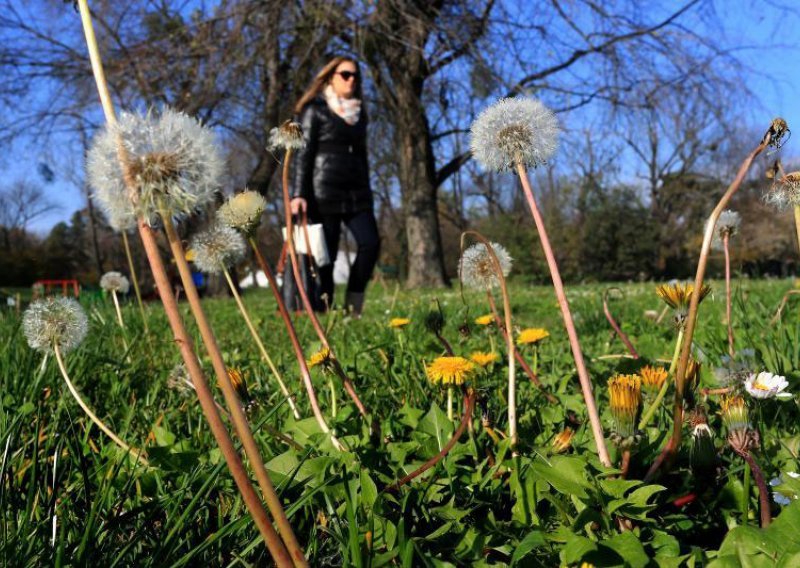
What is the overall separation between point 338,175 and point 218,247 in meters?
3.03

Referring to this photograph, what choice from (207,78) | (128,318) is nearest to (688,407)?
(128,318)

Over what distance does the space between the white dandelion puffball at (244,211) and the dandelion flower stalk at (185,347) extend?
43 centimetres

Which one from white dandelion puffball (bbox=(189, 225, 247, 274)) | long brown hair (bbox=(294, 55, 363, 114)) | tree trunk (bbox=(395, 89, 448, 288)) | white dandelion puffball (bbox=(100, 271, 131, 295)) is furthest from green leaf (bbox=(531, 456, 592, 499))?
tree trunk (bbox=(395, 89, 448, 288))

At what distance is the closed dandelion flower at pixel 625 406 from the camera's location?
2.50ft

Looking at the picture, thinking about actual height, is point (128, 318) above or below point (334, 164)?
below

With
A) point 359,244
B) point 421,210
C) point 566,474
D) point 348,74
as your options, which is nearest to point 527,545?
point 566,474

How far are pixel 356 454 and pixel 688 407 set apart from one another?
1.59ft

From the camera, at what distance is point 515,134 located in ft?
2.74

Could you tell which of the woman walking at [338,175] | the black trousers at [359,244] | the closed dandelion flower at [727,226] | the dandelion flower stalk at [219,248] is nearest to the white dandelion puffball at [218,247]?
the dandelion flower stalk at [219,248]

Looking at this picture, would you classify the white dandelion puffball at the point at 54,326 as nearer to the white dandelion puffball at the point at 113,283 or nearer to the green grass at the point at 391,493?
the green grass at the point at 391,493

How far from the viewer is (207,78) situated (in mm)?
8164

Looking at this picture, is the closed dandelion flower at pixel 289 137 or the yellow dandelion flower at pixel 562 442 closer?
the yellow dandelion flower at pixel 562 442

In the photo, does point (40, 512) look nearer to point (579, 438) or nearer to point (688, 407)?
point (579, 438)

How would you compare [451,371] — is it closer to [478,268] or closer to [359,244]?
[478,268]
